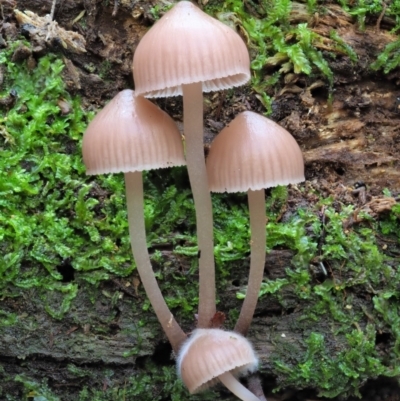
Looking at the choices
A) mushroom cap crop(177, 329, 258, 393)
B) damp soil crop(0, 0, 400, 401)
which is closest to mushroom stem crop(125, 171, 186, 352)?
mushroom cap crop(177, 329, 258, 393)

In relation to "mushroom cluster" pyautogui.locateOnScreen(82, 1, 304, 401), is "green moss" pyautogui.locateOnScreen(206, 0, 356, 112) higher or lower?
higher

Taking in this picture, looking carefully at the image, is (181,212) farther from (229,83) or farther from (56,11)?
(56,11)

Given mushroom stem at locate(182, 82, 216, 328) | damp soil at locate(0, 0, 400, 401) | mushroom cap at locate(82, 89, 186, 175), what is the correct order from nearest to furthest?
mushroom cap at locate(82, 89, 186, 175) → mushroom stem at locate(182, 82, 216, 328) → damp soil at locate(0, 0, 400, 401)

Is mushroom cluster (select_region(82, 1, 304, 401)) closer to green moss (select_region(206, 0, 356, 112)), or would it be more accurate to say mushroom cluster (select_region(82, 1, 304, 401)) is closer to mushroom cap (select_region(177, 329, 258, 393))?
mushroom cap (select_region(177, 329, 258, 393))

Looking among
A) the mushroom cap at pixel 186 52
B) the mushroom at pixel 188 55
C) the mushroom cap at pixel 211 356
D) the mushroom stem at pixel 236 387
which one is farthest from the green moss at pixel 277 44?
the mushroom stem at pixel 236 387

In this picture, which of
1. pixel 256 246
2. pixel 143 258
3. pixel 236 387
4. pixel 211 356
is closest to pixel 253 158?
pixel 256 246

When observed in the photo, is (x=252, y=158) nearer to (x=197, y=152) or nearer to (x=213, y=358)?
(x=197, y=152)

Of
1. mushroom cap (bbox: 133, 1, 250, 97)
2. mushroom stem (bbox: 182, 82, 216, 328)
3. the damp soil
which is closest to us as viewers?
mushroom cap (bbox: 133, 1, 250, 97)

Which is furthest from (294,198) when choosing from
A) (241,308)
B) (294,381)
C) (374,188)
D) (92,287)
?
(92,287)
